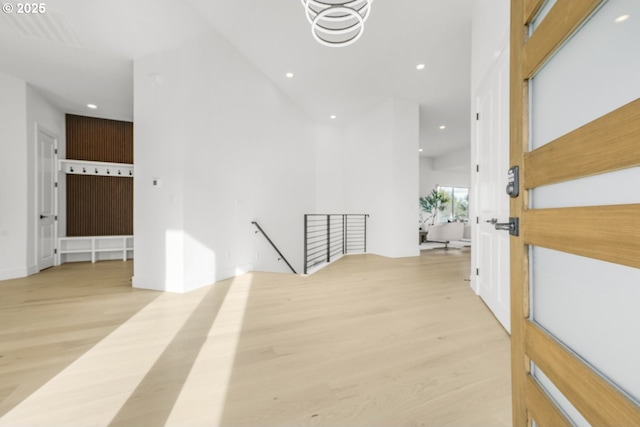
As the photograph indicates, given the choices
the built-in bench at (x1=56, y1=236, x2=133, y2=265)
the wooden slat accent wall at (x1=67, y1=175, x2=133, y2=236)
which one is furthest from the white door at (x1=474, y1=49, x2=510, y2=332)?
the wooden slat accent wall at (x1=67, y1=175, x2=133, y2=236)

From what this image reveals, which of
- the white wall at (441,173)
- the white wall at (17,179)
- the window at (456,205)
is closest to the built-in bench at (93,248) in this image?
the white wall at (17,179)

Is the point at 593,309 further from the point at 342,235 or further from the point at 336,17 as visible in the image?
the point at 342,235

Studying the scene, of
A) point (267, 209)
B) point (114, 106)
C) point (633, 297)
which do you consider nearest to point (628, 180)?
point (633, 297)

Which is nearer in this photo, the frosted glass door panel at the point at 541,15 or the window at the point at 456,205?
the frosted glass door panel at the point at 541,15

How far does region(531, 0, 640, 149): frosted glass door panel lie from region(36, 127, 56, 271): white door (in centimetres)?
674

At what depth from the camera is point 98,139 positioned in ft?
18.8

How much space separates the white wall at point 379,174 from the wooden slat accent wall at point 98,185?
4.52 meters

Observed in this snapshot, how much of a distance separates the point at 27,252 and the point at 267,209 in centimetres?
392

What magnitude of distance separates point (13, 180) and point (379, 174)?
6.68 metres

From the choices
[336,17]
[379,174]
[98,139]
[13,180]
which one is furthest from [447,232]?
[13,180]

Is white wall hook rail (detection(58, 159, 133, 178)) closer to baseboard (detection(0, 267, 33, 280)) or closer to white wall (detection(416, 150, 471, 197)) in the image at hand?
baseboard (detection(0, 267, 33, 280))

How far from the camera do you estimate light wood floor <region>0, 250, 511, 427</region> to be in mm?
1313

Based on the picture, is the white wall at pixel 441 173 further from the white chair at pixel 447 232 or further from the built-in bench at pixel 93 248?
the built-in bench at pixel 93 248

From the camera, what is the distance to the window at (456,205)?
12.1 meters
